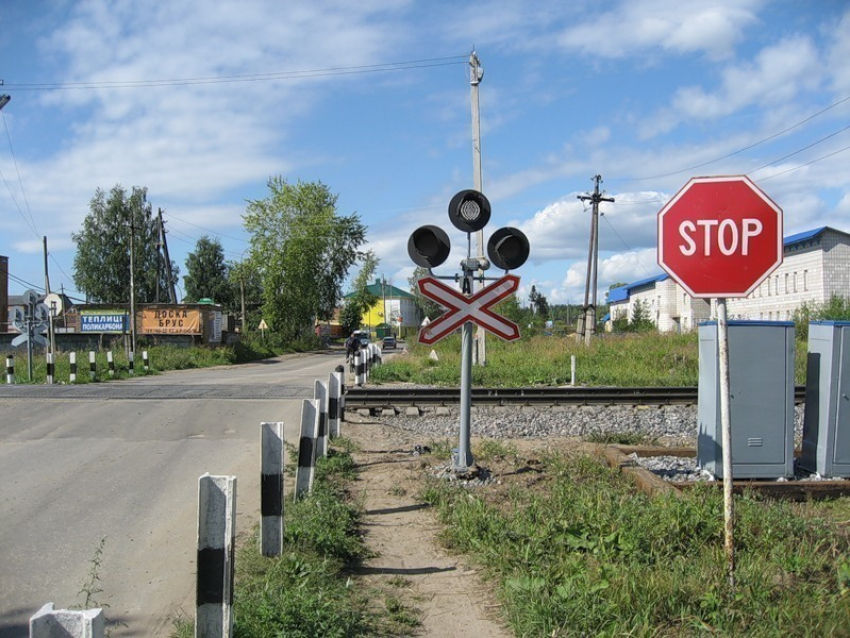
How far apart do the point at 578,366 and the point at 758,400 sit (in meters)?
16.7

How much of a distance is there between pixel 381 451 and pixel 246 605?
5.98 meters

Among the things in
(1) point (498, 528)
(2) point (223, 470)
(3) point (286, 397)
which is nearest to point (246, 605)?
(1) point (498, 528)

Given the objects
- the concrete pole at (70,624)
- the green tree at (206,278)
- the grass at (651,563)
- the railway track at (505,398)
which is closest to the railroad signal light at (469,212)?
the grass at (651,563)

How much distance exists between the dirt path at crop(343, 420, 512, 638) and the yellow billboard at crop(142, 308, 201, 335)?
107 feet

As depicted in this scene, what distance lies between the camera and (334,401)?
10.2 m

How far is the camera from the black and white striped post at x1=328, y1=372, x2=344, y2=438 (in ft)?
32.3

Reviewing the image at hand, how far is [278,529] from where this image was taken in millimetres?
4891

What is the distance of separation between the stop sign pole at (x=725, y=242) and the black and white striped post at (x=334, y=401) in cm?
581

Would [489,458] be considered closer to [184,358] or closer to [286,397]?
[286,397]

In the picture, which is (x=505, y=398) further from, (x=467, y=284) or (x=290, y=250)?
(x=290, y=250)

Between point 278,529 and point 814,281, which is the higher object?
point 814,281

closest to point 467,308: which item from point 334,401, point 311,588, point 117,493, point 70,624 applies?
point 334,401

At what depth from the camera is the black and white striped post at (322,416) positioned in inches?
320

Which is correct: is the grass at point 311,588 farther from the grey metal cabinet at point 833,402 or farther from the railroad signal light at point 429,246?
the grey metal cabinet at point 833,402
